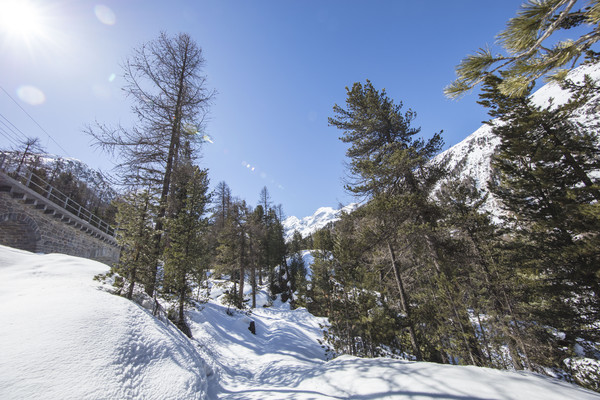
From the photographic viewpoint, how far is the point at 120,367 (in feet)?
9.59

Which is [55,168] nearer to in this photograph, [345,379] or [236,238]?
[236,238]

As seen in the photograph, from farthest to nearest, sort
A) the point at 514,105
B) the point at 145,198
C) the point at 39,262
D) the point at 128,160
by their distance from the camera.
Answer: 1. the point at 128,160
2. the point at 514,105
3. the point at 145,198
4. the point at 39,262

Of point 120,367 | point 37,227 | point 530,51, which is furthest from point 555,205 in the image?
point 37,227

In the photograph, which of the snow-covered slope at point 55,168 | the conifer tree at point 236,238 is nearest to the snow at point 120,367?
the snow-covered slope at point 55,168

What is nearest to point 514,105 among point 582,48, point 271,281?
point 582,48

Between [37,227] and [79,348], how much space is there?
1512cm

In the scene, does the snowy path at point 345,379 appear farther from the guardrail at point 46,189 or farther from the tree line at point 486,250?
the guardrail at point 46,189

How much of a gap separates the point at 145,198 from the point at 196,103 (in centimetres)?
544

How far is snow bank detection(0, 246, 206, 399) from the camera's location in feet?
7.03

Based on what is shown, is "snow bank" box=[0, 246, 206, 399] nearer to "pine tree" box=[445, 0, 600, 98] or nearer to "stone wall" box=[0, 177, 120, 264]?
"pine tree" box=[445, 0, 600, 98]

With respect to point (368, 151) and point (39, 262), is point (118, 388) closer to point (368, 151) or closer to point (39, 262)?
point (39, 262)

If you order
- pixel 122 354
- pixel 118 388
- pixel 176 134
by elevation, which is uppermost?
pixel 176 134

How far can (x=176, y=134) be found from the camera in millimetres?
9508

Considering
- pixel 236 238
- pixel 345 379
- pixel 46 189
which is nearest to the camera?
pixel 345 379
